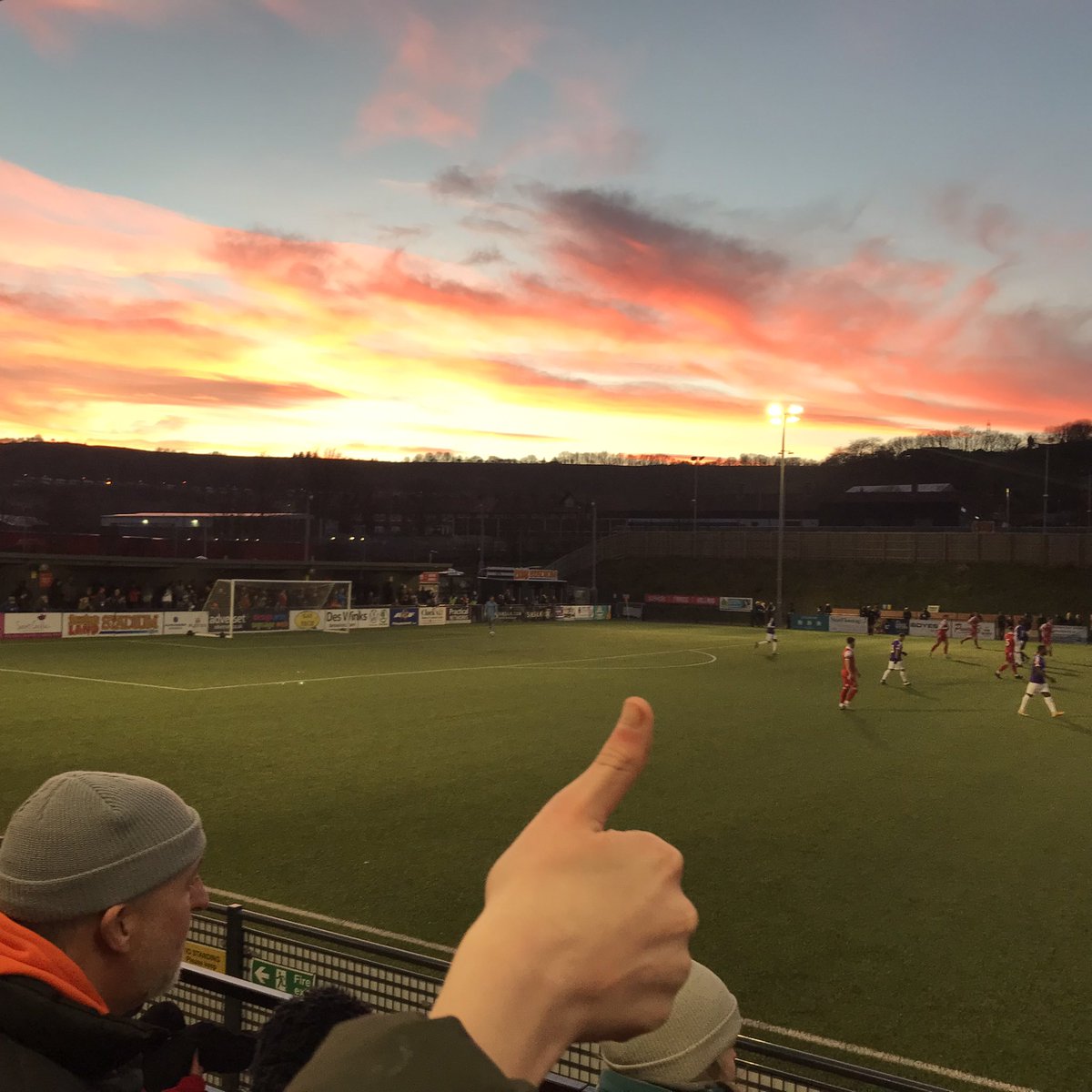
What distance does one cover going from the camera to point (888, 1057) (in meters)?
6.29

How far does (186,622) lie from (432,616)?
48.8 ft

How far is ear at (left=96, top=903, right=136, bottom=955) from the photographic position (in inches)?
74.1

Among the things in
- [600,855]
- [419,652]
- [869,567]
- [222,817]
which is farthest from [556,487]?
[600,855]

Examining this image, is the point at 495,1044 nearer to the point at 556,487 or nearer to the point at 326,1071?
the point at 326,1071

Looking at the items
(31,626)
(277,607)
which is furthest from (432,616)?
(31,626)

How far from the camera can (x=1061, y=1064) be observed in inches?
243

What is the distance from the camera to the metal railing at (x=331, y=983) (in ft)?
11.9

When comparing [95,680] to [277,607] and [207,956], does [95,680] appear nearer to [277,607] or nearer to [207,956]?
[277,607]

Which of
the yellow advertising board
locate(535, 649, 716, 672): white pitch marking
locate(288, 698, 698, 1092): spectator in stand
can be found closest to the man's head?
locate(288, 698, 698, 1092): spectator in stand

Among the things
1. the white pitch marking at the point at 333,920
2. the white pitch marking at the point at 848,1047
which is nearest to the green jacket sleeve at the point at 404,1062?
the white pitch marking at the point at 848,1047

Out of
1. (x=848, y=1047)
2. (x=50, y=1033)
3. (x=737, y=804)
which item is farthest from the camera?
(x=737, y=804)

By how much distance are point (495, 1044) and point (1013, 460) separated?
178 m

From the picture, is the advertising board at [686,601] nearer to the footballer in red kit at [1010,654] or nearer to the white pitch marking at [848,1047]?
the footballer in red kit at [1010,654]

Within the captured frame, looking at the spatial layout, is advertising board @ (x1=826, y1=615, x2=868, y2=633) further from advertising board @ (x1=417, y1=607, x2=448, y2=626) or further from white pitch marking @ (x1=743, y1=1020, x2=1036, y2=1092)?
white pitch marking @ (x1=743, y1=1020, x2=1036, y2=1092)
